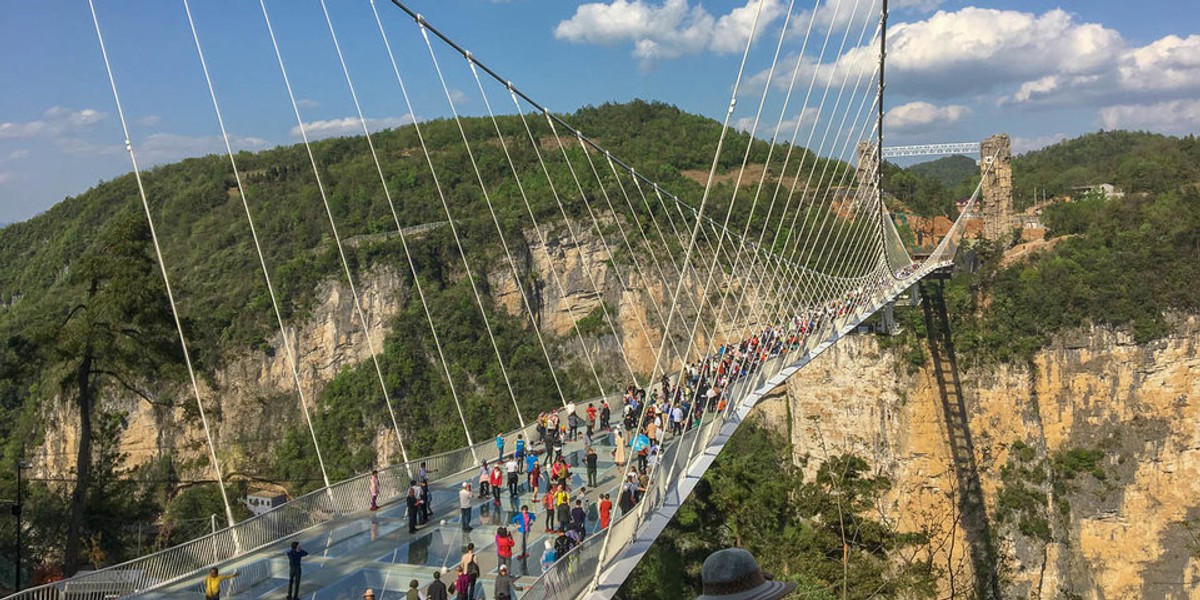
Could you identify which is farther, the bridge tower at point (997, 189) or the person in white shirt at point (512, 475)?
the bridge tower at point (997, 189)

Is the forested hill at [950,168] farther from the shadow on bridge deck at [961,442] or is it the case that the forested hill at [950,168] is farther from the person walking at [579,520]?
the person walking at [579,520]

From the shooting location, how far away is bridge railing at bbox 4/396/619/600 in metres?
7.31

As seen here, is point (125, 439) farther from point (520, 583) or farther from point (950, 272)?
point (520, 583)

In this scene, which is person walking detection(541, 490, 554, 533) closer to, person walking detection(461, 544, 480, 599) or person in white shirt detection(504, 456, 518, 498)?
person in white shirt detection(504, 456, 518, 498)

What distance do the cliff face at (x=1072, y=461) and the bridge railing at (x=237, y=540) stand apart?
2059 cm

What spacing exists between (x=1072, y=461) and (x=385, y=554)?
27993 millimetres

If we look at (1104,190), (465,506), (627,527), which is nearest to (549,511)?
(465,506)

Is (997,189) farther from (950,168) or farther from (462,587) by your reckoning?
(950,168)

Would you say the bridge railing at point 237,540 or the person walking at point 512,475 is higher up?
the bridge railing at point 237,540

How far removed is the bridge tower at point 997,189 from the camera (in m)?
40.5

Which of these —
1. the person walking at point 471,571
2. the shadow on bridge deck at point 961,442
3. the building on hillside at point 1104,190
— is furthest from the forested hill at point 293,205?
the person walking at point 471,571

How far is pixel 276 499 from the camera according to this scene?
2595 centimetres

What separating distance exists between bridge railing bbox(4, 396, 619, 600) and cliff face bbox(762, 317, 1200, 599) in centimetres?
2059

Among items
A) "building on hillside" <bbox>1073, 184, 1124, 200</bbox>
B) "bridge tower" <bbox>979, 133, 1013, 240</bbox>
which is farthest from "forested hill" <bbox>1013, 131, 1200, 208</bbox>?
"bridge tower" <bbox>979, 133, 1013, 240</bbox>
